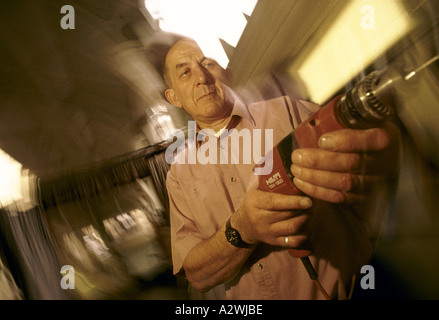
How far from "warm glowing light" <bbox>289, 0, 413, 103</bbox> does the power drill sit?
0.37m

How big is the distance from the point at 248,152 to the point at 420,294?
72cm

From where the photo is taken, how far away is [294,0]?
1.98ft

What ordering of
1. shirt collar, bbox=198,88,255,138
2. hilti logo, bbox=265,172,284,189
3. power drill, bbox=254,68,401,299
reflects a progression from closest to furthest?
Result: power drill, bbox=254,68,401,299 → hilti logo, bbox=265,172,284,189 → shirt collar, bbox=198,88,255,138

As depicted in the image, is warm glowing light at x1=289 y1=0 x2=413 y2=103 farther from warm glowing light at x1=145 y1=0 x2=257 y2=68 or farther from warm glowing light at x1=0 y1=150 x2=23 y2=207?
warm glowing light at x1=0 y1=150 x2=23 y2=207

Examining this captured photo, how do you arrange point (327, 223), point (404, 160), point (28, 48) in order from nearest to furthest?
point (404, 160), point (327, 223), point (28, 48)

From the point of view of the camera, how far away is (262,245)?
0.57 metres

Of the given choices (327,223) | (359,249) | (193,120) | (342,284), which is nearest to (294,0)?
(193,120)

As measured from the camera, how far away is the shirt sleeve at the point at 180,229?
635mm

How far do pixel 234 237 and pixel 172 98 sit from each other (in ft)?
1.85

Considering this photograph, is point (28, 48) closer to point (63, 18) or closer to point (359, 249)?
point (63, 18)

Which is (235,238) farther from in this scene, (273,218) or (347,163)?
(347,163)

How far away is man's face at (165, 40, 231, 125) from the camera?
0.59 metres

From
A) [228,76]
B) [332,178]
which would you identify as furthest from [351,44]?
[332,178]

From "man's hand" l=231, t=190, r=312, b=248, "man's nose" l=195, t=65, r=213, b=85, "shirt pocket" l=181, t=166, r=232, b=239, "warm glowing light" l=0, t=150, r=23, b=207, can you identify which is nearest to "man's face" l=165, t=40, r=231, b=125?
"man's nose" l=195, t=65, r=213, b=85
